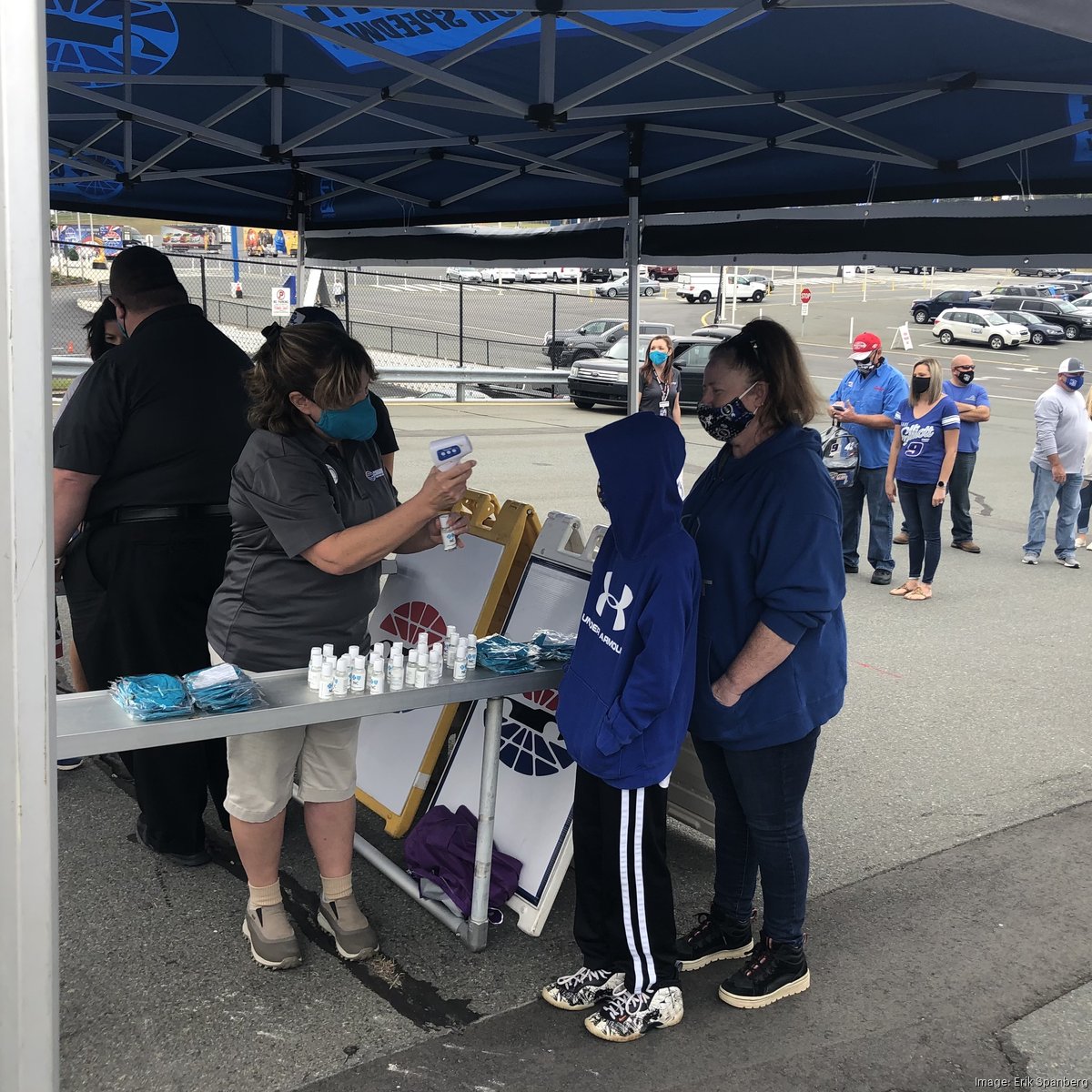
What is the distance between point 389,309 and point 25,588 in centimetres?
3274

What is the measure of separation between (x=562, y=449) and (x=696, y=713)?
1162 cm

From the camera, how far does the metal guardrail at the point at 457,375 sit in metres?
13.3

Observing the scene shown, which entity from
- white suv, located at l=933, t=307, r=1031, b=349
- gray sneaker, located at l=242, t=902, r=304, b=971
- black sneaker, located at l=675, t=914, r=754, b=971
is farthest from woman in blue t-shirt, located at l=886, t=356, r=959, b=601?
white suv, located at l=933, t=307, r=1031, b=349

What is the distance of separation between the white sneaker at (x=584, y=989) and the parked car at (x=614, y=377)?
50.5 ft

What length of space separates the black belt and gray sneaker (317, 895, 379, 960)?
128 centimetres

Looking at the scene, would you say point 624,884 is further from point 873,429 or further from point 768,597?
point 873,429

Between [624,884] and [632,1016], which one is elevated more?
[624,884]

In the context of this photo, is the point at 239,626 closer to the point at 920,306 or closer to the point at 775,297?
the point at 920,306

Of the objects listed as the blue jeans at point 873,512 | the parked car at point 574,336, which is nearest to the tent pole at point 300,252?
the blue jeans at point 873,512

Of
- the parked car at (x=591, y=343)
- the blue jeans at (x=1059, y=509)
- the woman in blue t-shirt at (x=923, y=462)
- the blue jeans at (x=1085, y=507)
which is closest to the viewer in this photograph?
the woman in blue t-shirt at (x=923, y=462)

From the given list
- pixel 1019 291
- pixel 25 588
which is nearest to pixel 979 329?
pixel 1019 291

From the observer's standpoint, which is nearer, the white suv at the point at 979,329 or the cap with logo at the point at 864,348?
the cap with logo at the point at 864,348

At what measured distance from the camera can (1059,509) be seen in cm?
892

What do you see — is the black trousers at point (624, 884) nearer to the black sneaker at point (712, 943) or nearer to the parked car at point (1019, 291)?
the black sneaker at point (712, 943)
